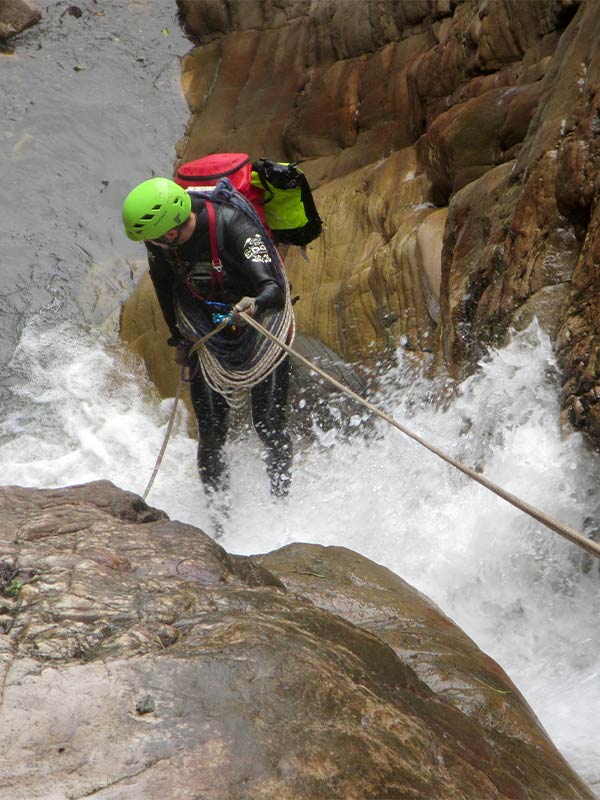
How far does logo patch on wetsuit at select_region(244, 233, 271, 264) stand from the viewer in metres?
4.69

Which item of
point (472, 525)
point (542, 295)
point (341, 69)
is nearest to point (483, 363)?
point (542, 295)

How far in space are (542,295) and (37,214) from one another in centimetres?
679

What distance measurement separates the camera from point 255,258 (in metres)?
4.69

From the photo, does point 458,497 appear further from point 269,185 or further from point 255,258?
point 269,185

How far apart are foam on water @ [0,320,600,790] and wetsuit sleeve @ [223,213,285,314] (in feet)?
4.65

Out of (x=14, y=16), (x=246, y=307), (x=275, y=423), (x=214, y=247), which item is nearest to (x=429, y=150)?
(x=275, y=423)

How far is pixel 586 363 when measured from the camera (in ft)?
13.8

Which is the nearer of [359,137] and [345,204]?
[345,204]

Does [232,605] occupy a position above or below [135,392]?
below

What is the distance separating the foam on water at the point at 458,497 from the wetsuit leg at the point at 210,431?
0.64ft

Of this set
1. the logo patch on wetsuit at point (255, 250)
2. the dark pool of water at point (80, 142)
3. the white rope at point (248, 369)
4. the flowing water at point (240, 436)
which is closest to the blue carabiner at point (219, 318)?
the white rope at point (248, 369)

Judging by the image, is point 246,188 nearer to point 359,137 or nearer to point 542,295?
point 542,295

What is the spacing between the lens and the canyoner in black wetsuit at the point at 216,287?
14.7 feet

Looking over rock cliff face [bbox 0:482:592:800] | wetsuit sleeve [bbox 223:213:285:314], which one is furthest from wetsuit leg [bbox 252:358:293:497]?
rock cliff face [bbox 0:482:592:800]
